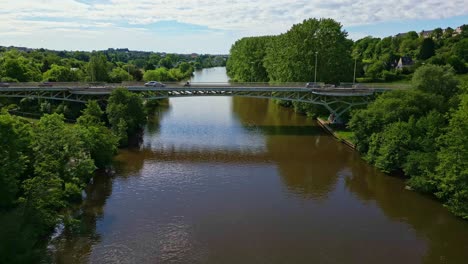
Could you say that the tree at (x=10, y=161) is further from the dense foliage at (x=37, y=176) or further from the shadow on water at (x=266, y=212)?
the shadow on water at (x=266, y=212)

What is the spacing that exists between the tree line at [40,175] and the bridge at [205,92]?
14.3 m

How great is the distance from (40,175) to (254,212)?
499 inches

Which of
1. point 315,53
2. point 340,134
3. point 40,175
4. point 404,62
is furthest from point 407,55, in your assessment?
point 40,175

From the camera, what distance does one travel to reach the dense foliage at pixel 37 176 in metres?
16.3

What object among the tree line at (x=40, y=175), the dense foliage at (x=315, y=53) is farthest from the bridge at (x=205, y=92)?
the tree line at (x=40, y=175)

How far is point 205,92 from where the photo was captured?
48062 millimetres

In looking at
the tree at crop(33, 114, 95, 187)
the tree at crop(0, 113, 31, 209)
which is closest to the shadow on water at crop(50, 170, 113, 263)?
the tree at crop(33, 114, 95, 187)

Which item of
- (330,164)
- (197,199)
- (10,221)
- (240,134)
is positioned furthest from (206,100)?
(10,221)

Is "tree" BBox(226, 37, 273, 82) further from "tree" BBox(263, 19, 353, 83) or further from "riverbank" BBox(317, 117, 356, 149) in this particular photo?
"riverbank" BBox(317, 117, 356, 149)

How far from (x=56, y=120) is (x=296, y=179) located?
18870mm

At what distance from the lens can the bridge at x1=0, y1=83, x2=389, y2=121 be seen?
45516mm

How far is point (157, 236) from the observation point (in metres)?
21.4

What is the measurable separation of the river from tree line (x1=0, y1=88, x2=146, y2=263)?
1677 mm

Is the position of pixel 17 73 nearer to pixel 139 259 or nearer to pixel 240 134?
pixel 240 134
